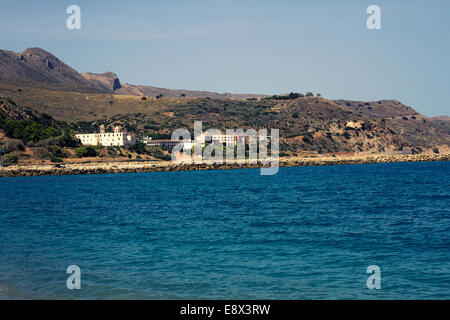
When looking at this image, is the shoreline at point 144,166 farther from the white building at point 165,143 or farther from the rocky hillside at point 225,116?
the white building at point 165,143

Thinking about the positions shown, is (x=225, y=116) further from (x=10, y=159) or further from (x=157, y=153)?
(x=10, y=159)

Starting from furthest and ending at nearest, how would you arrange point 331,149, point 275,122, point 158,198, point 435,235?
1. point 275,122
2. point 331,149
3. point 158,198
4. point 435,235

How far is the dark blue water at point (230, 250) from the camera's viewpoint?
37.8ft

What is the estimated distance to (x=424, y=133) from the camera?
185 meters

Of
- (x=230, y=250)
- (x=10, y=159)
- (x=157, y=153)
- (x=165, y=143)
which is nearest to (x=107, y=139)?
(x=157, y=153)

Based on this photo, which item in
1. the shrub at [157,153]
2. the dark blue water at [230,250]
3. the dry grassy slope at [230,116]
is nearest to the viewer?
the dark blue water at [230,250]

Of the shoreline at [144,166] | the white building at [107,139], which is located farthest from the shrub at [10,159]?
the white building at [107,139]

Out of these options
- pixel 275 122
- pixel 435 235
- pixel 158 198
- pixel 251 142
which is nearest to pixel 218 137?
pixel 251 142

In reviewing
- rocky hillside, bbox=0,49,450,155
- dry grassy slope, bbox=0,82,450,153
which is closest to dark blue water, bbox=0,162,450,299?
rocky hillside, bbox=0,49,450,155

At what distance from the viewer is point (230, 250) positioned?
632 inches

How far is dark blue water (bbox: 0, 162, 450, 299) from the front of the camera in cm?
1152

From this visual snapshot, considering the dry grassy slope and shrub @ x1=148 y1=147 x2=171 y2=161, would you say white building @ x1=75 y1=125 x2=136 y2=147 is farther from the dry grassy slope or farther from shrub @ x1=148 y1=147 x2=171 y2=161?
the dry grassy slope

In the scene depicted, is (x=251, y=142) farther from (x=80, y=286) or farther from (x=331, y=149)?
(x=80, y=286)
